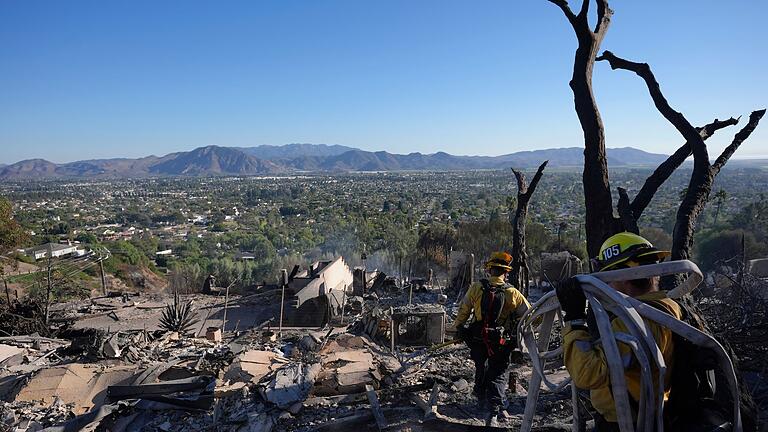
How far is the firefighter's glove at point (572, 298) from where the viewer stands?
2.61 metres

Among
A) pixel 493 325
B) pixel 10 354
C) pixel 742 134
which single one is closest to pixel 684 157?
pixel 742 134

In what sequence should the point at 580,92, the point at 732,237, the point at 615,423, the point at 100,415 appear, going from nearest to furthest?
the point at 615,423 → the point at 100,415 → the point at 580,92 → the point at 732,237

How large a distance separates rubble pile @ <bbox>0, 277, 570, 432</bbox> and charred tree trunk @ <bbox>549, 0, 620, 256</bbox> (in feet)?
7.80

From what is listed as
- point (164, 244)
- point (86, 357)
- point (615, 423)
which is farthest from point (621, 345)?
point (164, 244)

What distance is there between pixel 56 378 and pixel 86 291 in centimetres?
1678

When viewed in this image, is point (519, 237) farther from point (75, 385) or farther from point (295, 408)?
point (75, 385)

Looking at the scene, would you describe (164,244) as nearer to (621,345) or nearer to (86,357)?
(86,357)

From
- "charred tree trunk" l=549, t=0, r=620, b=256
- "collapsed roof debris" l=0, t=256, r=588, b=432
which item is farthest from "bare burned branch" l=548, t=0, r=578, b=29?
"collapsed roof debris" l=0, t=256, r=588, b=432

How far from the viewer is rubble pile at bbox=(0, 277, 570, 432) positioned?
17.6ft

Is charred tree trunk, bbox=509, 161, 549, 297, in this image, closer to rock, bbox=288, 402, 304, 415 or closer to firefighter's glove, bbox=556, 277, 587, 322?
rock, bbox=288, 402, 304, 415

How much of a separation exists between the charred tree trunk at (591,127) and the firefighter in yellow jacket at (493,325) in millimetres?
1831

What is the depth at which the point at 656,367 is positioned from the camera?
239 cm

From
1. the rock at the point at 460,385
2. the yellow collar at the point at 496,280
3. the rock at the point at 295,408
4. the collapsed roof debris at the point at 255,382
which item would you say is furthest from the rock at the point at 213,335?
the yellow collar at the point at 496,280

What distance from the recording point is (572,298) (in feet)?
8.63
